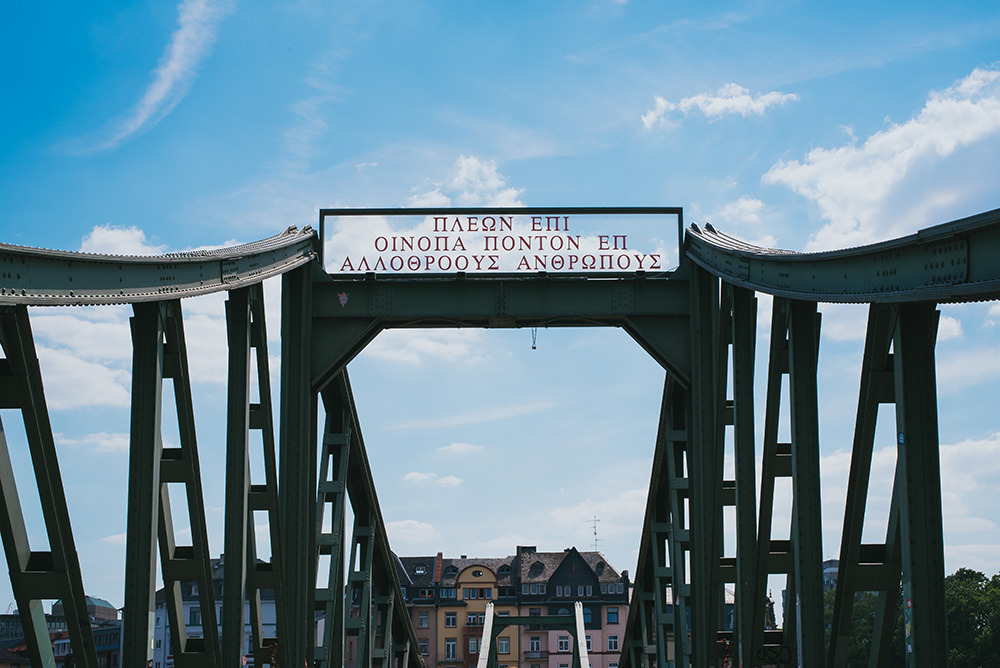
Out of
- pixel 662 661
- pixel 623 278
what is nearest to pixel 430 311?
pixel 623 278

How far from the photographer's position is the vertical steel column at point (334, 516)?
21547 millimetres

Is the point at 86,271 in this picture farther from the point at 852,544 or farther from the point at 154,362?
the point at 852,544

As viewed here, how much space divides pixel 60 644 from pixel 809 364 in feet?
278

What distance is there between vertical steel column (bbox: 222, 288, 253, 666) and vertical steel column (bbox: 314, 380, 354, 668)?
13.1 feet

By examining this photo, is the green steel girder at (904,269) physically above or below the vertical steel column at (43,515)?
above

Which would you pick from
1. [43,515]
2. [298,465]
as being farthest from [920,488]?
[298,465]

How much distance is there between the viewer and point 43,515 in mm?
10461

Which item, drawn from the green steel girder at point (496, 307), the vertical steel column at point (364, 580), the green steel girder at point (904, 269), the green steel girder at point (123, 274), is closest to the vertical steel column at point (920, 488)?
the green steel girder at point (904, 269)

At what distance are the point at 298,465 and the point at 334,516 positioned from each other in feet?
6.94

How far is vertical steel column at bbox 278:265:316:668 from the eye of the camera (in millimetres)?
20141

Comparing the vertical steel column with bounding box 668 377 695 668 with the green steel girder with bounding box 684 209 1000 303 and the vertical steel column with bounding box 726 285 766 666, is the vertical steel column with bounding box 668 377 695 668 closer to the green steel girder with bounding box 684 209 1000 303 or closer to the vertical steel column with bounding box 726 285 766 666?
the vertical steel column with bounding box 726 285 766 666

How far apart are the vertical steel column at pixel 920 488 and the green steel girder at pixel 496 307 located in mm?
11118

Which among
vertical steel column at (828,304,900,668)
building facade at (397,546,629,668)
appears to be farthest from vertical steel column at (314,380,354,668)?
building facade at (397,546,629,668)

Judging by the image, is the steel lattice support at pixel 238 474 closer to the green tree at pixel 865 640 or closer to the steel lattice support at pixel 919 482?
the steel lattice support at pixel 919 482
